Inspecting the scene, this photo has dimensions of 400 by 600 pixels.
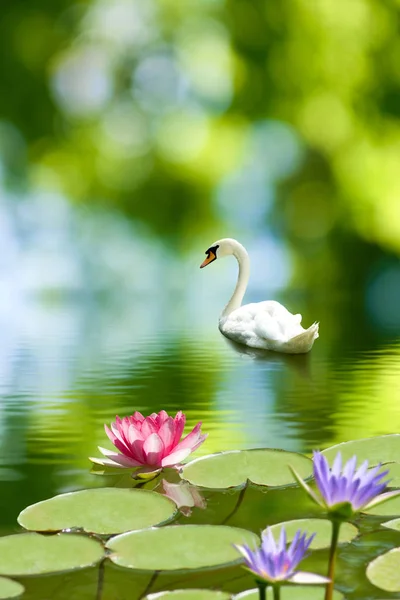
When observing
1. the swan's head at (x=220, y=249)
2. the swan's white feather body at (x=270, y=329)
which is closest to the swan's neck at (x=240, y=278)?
the swan's head at (x=220, y=249)

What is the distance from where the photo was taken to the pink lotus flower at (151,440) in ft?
3.23

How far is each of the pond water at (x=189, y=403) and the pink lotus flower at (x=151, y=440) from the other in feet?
0.12

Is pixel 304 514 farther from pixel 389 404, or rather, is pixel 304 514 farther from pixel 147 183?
pixel 147 183

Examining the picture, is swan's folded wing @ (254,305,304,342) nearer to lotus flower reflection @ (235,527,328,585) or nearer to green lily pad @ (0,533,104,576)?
green lily pad @ (0,533,104,576)

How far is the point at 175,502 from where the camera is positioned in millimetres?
890

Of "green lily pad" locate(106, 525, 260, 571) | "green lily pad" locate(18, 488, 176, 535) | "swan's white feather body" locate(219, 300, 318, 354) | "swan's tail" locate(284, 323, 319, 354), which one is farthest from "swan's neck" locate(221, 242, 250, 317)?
"green lily pad" locate(106, 525, 260, 571)

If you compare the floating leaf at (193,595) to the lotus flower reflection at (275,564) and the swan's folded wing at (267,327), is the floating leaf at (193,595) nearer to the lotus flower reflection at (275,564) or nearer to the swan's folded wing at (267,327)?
the lotus flower reflection at (275,564)

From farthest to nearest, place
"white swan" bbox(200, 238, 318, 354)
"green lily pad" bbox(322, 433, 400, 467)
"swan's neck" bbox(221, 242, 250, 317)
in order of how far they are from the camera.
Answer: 1. "swan's neck" bbox(221, 242, 250, 317)
2. "white swan" bbox(200, 238, 318, 354)
3. "green lily pad" bbox(322, 433, 400, 467)

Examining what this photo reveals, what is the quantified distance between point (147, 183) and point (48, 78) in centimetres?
117

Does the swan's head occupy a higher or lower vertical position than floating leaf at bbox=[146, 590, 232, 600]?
higher

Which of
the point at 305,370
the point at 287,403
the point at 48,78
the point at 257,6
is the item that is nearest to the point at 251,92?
the point at 257,6

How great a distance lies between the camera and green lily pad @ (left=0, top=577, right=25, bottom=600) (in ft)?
2.11

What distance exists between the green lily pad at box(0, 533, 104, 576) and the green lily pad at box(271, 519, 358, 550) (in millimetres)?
173

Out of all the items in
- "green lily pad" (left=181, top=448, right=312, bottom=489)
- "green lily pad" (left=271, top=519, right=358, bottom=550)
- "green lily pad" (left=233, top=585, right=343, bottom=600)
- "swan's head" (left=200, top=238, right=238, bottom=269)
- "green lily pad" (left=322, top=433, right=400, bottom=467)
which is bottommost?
"green lily pad" (left=233, top=585, right=343, bottom=600)
